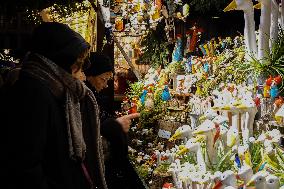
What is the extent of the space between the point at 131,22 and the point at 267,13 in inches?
200

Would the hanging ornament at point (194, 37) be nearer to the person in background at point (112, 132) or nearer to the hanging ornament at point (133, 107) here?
the hanging ornament at point (133, 107)

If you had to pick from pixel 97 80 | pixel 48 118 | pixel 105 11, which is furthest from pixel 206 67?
pixel 48 118

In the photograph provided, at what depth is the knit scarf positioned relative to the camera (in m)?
1.55

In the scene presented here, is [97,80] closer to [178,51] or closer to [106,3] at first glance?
[106,3]

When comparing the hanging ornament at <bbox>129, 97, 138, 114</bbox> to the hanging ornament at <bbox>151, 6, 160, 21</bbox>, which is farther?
the hanging ornament at <bbox>151, 6, 160, 21</bbox>

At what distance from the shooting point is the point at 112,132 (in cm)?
236

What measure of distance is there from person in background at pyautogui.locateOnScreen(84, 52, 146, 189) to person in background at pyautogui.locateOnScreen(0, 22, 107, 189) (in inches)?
23.4

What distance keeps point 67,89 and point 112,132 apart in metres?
0.79

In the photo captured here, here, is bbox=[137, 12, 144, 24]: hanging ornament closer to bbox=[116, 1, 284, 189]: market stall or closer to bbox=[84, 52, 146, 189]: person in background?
bbox=[116, 1, 284, 189]: market stall

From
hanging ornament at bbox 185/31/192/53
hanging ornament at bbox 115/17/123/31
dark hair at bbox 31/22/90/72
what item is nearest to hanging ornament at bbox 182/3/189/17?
hanging ornament at bbox 185/31/192/53

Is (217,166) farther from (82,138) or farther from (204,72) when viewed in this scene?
(204,72)

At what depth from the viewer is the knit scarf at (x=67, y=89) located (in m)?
1.55

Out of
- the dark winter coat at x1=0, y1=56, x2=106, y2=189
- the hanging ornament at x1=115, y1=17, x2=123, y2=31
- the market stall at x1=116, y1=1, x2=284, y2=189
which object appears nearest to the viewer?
the dark winter coat at x1=0, y1=56, x2=106, y2=189

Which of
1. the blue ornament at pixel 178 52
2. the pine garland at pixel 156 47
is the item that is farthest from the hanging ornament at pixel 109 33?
the pine garland at pixel 156 47
